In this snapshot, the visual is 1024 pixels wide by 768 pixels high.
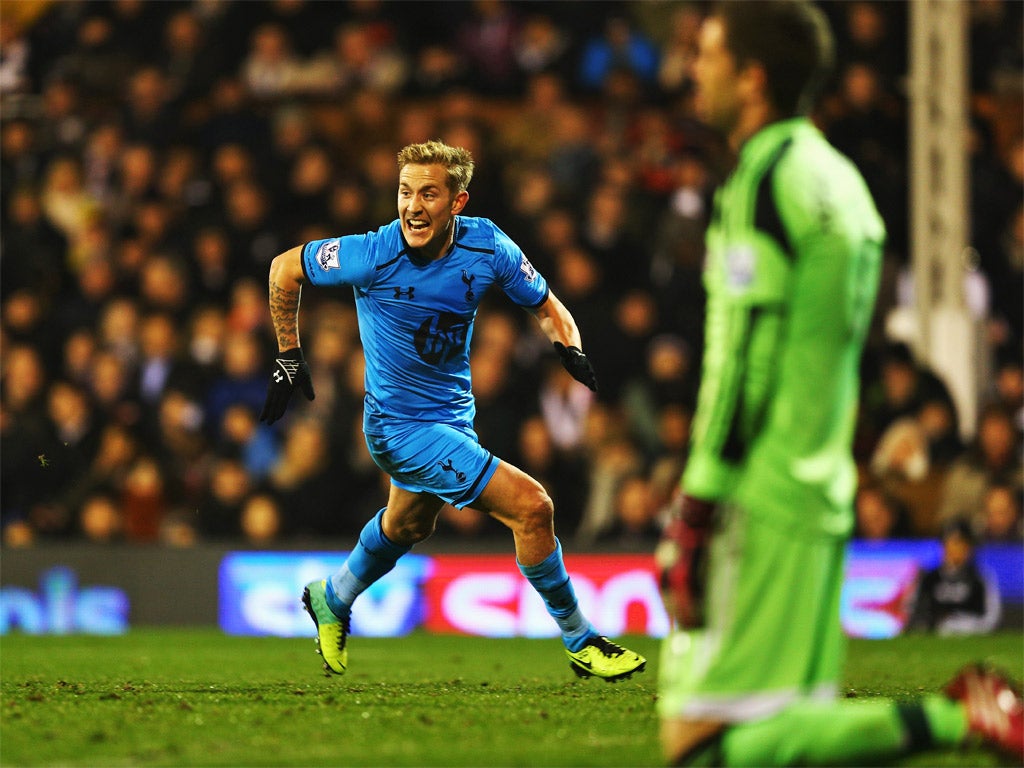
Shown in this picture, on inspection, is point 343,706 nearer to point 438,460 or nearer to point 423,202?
point 438,460

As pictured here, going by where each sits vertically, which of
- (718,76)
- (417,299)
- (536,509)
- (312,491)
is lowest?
(312,491)

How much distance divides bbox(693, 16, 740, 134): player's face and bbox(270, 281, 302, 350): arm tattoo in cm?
372

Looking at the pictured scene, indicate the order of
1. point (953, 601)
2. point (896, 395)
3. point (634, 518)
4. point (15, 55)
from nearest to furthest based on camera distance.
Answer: point (953, 601) → point (634, 518) → point (896, 395) → point (15, 55)

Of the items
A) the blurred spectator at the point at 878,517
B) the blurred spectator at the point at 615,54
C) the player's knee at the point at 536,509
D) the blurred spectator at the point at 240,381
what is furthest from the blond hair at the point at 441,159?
the blurred spectator at the point at 615,54

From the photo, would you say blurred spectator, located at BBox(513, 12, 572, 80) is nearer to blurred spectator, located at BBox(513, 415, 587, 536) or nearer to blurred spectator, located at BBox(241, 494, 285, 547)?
blurred spectator, located at BBox(513, 415, 587, 536)

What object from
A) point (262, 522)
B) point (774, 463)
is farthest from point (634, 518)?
point (774, 463)

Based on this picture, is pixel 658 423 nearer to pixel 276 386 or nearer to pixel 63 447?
pixel 63 447

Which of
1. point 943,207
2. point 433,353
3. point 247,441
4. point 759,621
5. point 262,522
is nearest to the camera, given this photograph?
point 759,621

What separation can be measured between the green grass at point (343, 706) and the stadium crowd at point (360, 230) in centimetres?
294

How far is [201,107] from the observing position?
1706 cm

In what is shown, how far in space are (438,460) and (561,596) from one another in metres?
0.86

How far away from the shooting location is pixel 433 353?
25.2ft

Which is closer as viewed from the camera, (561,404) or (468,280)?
(468,280)

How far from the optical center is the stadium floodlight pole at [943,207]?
14.2 metres
